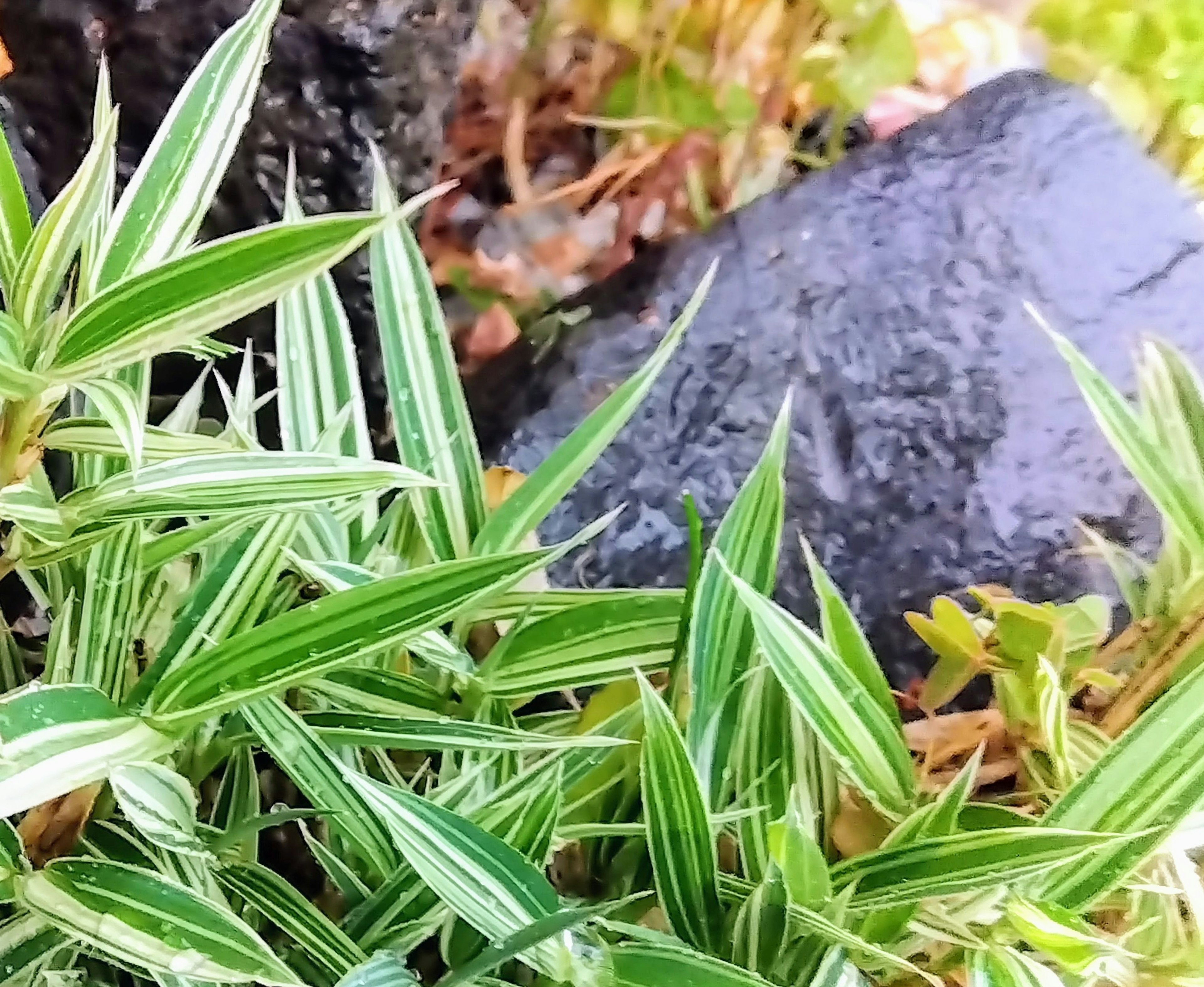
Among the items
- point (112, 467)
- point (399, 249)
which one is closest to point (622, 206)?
point (399, 249)

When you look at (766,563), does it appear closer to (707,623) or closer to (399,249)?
(707,623)

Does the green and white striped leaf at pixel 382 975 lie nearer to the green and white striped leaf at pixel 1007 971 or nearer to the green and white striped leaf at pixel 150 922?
the green and white striped leaf at pixel 150 922

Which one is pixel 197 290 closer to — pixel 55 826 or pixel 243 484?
pixel 243 484

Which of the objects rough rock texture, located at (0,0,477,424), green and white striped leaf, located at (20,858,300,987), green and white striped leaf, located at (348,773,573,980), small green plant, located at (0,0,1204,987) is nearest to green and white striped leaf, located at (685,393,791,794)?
small green plant, located at (0,0,1204,987)

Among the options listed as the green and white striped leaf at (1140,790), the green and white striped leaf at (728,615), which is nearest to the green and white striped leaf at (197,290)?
the green and white striped leaf at (728,615)

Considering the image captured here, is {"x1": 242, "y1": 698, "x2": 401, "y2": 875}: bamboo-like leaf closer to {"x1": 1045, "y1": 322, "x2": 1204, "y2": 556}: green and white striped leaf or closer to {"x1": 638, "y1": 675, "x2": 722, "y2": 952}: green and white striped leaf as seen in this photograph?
{"x1": 638, "y1": 675, "x2": 722, "y2": 952}: green and white striped leaf
